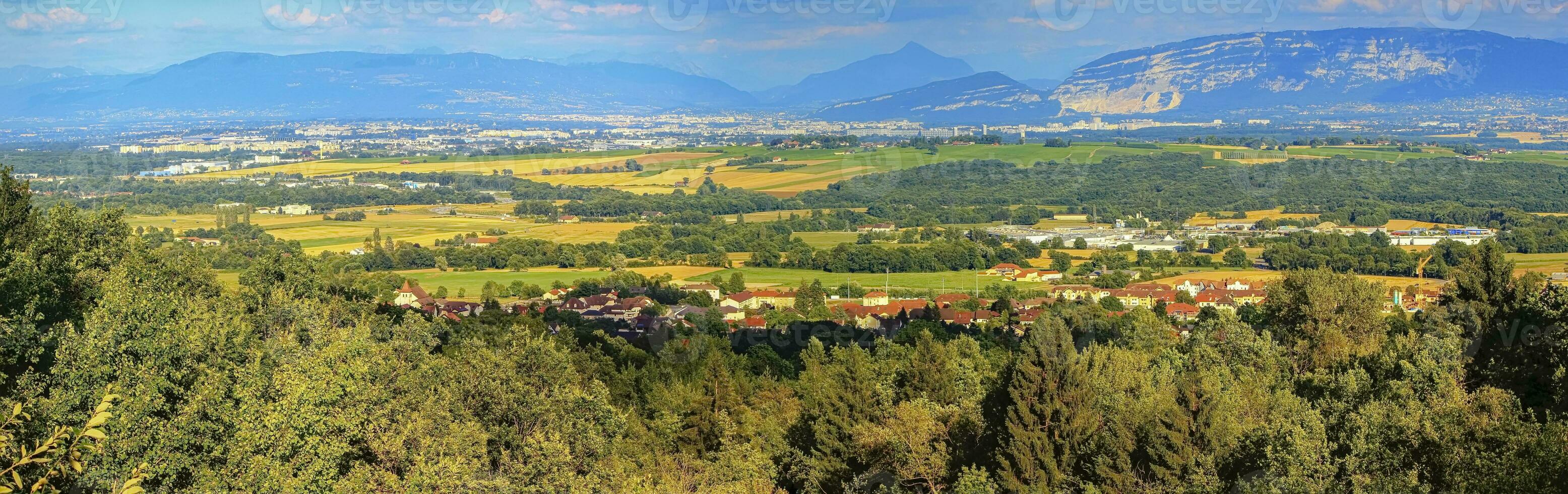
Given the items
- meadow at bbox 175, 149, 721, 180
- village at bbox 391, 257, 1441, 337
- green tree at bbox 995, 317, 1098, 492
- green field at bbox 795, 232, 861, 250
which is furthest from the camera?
meadow at bbox 175, 149, 721, 180

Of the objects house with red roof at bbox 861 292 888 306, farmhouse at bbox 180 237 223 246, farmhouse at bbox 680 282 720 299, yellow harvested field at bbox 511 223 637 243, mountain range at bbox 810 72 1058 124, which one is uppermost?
mountain range at bbox 810 72 1058 124

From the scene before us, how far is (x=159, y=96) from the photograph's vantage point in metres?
141

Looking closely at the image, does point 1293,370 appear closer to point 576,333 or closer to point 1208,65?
point 576,333

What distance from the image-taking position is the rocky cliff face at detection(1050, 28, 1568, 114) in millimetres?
153250

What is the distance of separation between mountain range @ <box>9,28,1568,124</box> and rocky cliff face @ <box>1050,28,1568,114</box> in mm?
182

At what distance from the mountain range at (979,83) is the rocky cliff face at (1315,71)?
0.18 metres

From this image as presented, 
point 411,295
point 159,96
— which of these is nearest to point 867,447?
point 411,295

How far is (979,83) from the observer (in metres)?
179

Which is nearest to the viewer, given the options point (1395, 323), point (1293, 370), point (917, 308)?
point (1293, 370)

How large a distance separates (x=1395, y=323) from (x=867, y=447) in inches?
553

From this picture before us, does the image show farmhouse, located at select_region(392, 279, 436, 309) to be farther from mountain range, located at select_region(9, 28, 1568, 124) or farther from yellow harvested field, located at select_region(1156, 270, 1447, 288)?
mountain range, located at select_region(9, 28, 1568, 124)

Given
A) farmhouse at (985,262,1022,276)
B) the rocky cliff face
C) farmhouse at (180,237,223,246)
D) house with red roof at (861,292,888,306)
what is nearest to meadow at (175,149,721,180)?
farmhouse at (180,237,223,246)

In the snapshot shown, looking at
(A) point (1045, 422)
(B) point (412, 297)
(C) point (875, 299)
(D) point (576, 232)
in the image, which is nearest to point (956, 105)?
(D) point (576, 232)

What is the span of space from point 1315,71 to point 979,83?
42209 mm
